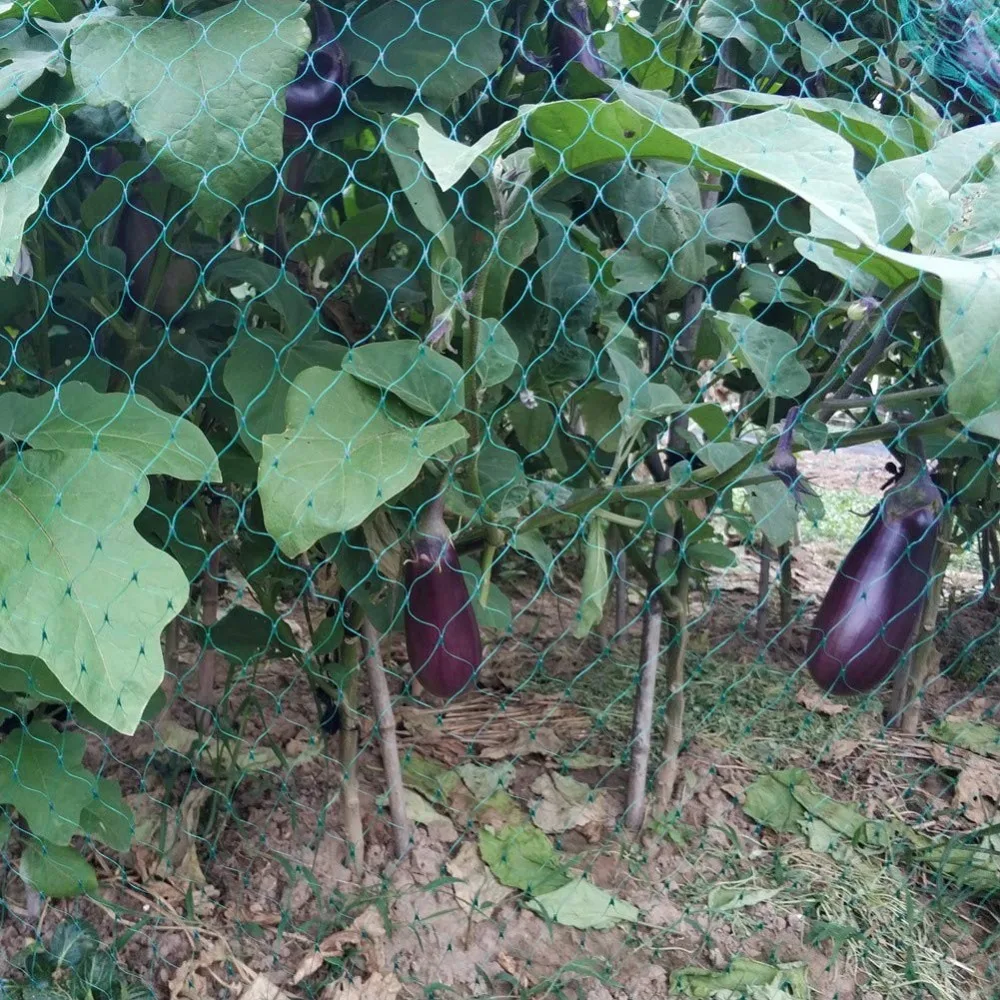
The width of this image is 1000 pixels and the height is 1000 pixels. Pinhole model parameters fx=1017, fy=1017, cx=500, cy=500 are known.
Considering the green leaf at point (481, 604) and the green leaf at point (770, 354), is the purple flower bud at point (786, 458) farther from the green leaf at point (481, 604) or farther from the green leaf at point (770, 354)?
the green leaf at point (481, 604)

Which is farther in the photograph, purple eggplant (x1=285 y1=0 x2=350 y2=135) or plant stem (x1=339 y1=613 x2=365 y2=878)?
plant stem (x1=339 y1=613 x2=365 y2=878)

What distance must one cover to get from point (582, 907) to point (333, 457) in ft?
1.86

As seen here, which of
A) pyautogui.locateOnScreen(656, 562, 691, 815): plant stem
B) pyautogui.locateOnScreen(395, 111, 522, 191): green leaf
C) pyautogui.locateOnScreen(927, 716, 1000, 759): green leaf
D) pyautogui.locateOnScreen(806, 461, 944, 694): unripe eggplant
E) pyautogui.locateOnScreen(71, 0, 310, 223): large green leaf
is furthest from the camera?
pyautogui.locateOnScreen(927, 716, 1000, 759): green leaf

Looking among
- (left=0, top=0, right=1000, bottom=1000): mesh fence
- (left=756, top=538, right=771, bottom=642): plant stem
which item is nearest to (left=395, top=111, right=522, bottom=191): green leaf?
(left=0, top=0, right=1000, bottom=1000): mesh fence

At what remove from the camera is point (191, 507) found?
3.24ft

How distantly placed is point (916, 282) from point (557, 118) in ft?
0.86

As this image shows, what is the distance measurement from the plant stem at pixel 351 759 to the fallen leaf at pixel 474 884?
0.10 meters

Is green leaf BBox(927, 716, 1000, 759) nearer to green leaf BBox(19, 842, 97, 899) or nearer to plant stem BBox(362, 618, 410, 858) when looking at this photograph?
plant stem BBox(362, 618, 410, 858)

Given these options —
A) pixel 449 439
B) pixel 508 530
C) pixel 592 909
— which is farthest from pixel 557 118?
pixel 592 909

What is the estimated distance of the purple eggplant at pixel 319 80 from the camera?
78 centimetres

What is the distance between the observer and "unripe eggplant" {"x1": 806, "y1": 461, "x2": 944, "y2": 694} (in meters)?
0.89

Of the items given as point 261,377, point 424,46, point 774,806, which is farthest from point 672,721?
point 424,46

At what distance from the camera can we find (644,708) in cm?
109

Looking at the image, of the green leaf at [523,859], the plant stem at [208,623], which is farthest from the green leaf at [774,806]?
the plant stem at [208,623]
